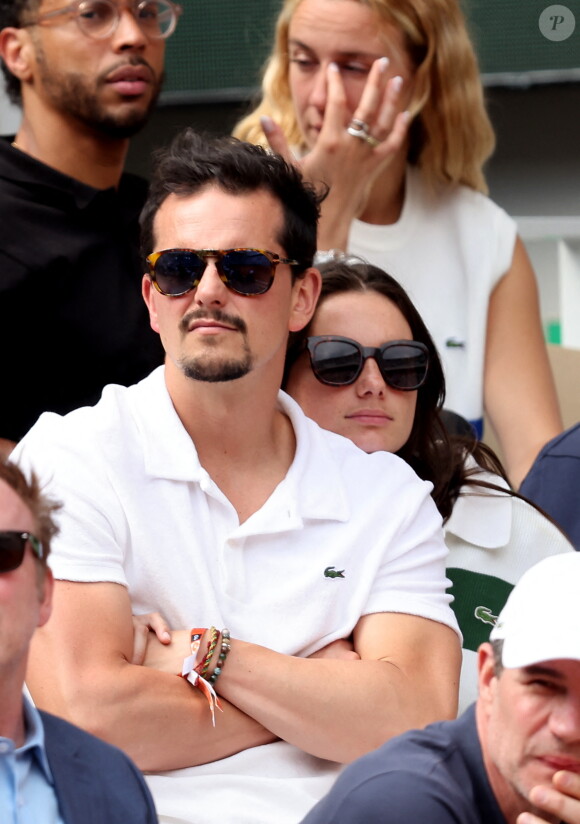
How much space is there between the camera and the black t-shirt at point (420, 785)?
163 centimetres

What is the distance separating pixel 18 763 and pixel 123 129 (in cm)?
207

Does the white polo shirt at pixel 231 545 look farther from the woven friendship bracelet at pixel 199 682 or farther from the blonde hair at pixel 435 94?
the blonde hair at pixel 435 94

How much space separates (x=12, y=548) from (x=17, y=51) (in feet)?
7.08

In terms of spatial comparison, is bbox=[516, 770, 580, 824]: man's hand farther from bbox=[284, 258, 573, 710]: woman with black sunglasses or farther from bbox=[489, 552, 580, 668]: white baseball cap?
bbox=[284, 258, 573, 710]: woman with black sunglasses

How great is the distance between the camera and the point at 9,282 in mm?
3055

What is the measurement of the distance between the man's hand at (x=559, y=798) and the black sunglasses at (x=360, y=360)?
1.30m

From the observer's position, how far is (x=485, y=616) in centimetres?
280

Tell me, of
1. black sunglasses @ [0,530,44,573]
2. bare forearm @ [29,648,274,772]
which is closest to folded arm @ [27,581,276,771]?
bare forearm @ [29,648,274,772]

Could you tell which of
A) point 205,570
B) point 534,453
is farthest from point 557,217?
point 205,570

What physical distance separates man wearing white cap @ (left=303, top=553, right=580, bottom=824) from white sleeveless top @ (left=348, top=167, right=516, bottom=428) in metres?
1.90

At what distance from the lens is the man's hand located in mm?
1672

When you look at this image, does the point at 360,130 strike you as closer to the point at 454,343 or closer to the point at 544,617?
the point at 454,343

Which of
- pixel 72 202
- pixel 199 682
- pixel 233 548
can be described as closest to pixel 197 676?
pixel 199 682

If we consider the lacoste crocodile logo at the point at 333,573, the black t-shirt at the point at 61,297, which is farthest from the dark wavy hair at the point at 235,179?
the lacoste crocodile logo at the point at 333,573
